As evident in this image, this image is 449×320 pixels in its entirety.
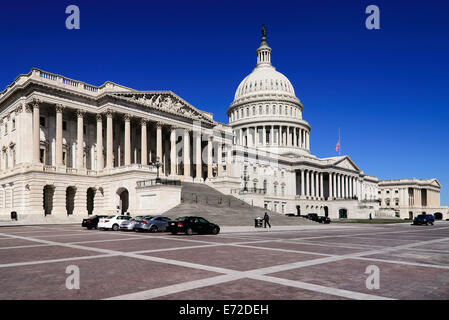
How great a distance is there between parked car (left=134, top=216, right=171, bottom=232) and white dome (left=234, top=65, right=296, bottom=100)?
103m

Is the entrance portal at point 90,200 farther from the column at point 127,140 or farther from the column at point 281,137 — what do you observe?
the column at point 281,137

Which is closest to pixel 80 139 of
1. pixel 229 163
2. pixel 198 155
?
pixel 198 155

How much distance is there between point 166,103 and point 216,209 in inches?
1032

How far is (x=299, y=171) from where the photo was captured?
10981cm

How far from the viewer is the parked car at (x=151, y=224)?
109 ft

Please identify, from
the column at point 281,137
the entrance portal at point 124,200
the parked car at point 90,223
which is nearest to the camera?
the parked car at point 90,223

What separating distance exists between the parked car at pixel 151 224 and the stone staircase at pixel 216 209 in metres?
8.51

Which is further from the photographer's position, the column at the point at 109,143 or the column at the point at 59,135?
the column at the point at 109,143

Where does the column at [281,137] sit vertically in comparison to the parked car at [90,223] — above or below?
above

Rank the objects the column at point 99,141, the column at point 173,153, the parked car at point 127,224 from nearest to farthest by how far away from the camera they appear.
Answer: the parked car at point 127,224 < the column at point 99,141 < the column at point 173,153

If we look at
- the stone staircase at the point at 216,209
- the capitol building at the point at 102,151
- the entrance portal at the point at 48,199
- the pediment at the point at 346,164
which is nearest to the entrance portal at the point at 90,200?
the capitol building at the point at 102,151

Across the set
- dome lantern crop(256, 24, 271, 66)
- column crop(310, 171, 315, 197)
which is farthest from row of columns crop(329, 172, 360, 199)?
dome lantern crop(256, 24, 271, 66)

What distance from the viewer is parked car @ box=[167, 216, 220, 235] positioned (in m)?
29.1

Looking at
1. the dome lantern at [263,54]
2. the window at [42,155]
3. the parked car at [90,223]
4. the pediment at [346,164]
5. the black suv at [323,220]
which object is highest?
the dome lantern at [263,54]
